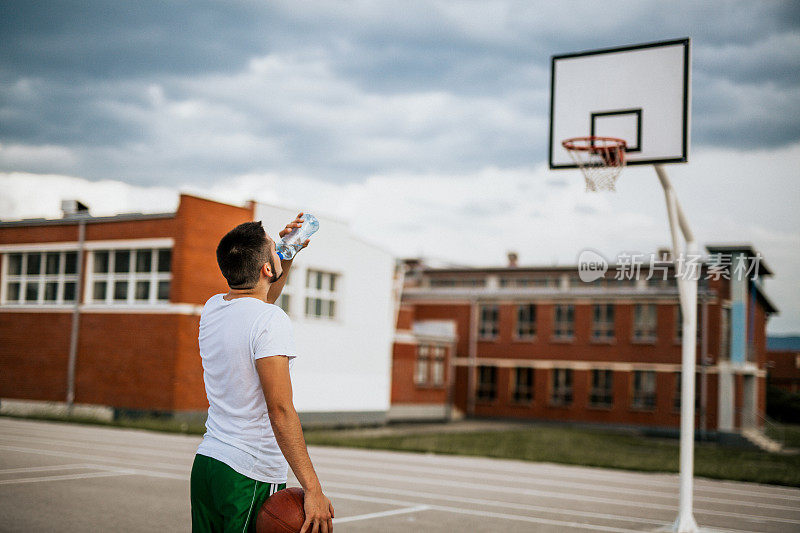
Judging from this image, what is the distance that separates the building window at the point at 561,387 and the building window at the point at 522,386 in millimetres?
1280

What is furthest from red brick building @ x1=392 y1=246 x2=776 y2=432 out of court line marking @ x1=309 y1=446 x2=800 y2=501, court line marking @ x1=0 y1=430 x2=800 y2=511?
court line marking @ x1=0 y1=430 x2=800 y2=511

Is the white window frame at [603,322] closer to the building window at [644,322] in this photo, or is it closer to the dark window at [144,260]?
the building window at [644,322]

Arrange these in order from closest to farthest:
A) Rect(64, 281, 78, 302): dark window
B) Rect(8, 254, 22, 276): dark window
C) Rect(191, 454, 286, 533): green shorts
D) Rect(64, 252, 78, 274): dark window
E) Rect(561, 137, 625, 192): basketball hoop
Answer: Rect(191, 454, 286, 533): green shorts, Rect(561, 137, 625, 192): basketball hoop, Rect(8, 254, 22, 276): dark window, Rect(64, 252, 78, 274): dark window, Rect(64, 281, 78, 302): dark window

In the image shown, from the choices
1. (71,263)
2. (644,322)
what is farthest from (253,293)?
(644,322)

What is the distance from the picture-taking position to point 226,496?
3219 millimetres

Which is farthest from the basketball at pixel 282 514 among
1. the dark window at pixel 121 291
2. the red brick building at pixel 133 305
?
the dark window at pixel 121 291

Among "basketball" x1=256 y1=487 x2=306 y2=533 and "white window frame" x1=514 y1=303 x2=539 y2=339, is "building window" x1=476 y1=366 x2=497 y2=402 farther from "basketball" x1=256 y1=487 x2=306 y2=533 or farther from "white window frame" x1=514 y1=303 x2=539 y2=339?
"basketball" x1=256 y1=487 x2=306 y2=533

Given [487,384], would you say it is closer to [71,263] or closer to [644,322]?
[644,322]

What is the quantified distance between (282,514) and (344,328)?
29.4 meters

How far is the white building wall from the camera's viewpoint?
98.3ft

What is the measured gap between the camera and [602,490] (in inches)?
548

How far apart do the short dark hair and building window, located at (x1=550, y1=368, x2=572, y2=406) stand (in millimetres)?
44342

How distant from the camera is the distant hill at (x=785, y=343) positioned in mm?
68706

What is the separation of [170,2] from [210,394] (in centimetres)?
1470
